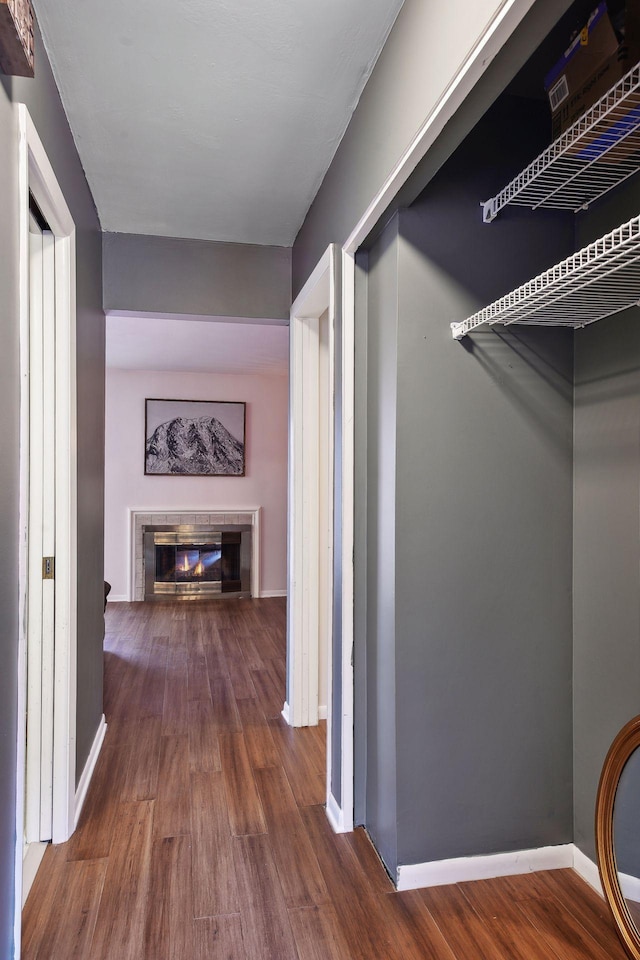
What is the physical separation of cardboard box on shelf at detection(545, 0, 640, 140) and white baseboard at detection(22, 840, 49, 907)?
2.57 meters

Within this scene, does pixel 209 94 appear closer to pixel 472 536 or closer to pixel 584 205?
pixel 584 205

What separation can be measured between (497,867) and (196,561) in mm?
5106

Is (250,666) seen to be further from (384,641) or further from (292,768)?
(384,641)

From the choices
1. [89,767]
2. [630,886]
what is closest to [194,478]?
[89,767]

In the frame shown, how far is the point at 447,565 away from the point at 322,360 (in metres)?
1.62

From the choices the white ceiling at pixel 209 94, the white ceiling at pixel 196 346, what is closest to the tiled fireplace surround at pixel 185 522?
the white ceiling at pixel 196 346

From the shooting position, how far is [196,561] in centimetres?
669

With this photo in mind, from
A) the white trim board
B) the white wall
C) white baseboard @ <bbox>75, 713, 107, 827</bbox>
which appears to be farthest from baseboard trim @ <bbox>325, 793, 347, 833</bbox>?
the white wall

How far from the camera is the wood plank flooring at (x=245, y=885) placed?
1655 mm

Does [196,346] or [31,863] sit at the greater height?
[196,346]

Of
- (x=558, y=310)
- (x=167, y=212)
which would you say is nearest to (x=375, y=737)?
(x=558, y=310)

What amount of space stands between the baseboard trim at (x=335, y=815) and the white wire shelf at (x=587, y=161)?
6.69ft

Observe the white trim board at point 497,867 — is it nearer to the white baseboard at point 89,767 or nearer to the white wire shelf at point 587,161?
the white baseboard at point 89,767

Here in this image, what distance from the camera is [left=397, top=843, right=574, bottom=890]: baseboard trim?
6.20 feet
